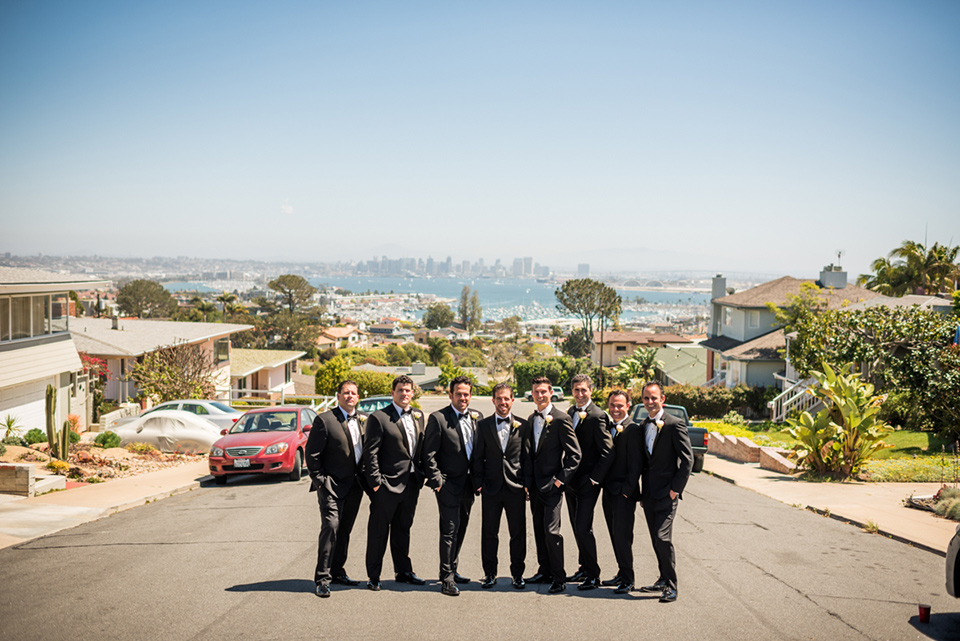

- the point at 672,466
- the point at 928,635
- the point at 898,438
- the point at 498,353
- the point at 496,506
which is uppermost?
the point at 672,466

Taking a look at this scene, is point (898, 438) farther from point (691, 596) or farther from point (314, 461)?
point (314, 461)

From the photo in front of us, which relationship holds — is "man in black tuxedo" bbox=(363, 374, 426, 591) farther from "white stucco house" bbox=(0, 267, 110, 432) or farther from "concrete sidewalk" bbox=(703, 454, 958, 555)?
"white stucco house" bbox=(0, 267, 110, 432)

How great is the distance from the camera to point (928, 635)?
6074 millimetres

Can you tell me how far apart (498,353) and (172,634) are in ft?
271

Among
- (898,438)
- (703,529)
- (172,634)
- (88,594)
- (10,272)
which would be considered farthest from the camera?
(10,272)

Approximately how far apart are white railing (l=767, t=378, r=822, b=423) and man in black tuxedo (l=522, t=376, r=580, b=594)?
74.4ft

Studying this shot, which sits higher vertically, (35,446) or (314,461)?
(314,461)

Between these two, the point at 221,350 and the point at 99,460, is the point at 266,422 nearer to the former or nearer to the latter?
the point at 99,460

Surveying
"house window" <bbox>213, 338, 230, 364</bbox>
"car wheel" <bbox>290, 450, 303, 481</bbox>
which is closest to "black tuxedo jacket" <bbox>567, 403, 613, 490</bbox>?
"car wheel" <bbox>290, 450, 303, 481</bbox>

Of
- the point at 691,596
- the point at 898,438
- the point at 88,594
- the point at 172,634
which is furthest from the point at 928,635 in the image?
the point at 898,438

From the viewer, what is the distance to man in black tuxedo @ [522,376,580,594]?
6961 mm

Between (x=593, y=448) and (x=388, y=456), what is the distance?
1992 millimetres

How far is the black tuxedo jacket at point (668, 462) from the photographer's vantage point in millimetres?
6934

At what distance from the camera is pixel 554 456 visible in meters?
7.03
